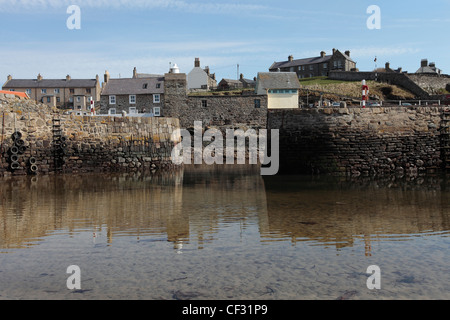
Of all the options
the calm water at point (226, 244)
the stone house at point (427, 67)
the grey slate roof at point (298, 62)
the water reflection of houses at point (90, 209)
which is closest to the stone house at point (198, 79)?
the grey slate roof at point (298, 62)

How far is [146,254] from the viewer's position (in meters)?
5.61

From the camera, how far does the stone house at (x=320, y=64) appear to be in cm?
6956

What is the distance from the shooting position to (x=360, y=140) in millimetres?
16359

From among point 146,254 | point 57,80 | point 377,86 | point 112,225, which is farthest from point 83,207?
point 57,80

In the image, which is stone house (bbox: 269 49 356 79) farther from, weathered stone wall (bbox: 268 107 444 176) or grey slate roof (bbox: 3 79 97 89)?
weathered stone wall (bbox: 268 107 444 176)

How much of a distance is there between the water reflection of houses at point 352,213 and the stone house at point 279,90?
2995 centimetres

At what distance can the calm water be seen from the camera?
14.6 ft

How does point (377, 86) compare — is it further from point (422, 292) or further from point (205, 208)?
point (422, 292)

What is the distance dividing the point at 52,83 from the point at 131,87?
2622cm

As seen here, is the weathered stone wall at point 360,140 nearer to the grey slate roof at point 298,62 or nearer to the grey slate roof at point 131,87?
the grey slate roof at point 131,87

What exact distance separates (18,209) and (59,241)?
3.12 metres

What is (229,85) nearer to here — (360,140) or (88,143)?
(88,143)

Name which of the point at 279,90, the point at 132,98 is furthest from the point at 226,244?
the point at 132,98

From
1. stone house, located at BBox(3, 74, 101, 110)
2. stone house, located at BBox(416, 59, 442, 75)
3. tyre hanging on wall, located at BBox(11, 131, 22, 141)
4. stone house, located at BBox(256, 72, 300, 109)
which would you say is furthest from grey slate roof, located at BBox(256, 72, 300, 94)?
stone house, located at BBox(416, 59, 442, 75)
